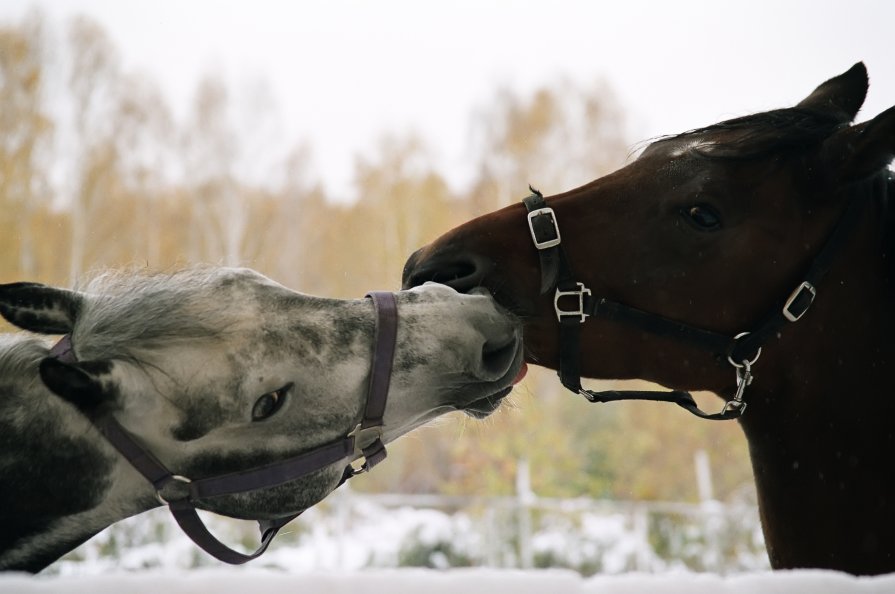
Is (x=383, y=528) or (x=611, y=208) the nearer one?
(x=611, y=208)

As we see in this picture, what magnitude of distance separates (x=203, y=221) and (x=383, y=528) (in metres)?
7.61

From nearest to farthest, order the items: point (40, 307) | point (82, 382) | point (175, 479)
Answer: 1. point (82, 382)
2. point (175, 479)
3. point (40, 307)

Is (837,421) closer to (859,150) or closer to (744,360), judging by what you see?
(744,360)

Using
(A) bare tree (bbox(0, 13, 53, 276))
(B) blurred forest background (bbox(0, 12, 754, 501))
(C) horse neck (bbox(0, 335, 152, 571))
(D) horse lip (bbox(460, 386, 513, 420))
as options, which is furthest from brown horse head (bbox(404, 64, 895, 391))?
(A) bare tree (bbox(0, 13, 53, 276))

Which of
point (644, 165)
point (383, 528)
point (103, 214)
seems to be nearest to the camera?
point (644, 165)

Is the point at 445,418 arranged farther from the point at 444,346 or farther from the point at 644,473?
the point at 644,473

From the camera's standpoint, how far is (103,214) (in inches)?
584

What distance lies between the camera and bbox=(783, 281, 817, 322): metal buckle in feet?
7.18

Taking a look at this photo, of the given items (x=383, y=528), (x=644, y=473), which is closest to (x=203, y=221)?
(x=383, y=528)

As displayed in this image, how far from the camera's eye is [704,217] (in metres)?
2.26

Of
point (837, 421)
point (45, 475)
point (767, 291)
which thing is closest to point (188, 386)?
point (45, 475)

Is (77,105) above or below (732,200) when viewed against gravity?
below

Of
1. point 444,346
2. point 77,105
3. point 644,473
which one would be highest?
point 444,346

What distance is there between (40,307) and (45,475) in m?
0.43
